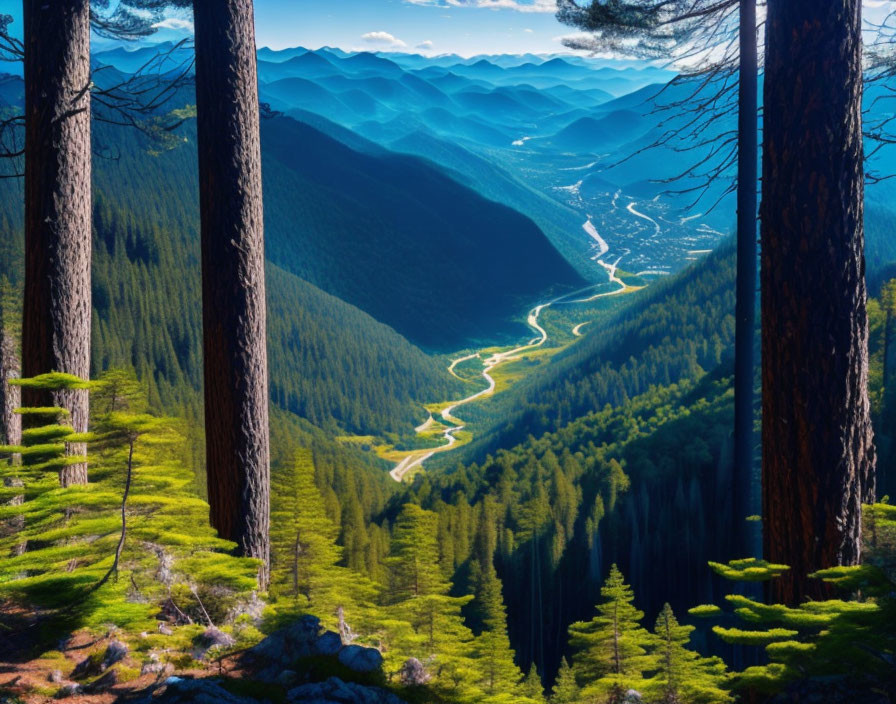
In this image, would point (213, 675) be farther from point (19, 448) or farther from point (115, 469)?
point (19, 448)

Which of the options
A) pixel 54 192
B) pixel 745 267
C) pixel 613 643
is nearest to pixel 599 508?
pixel 613 643

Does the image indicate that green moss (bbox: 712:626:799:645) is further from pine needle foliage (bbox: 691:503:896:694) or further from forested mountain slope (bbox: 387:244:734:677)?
forested mountain slope (bbox: 387:244:734:677)

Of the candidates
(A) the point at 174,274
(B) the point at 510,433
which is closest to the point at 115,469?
(B) the point at 510,433

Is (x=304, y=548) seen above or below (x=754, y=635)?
below

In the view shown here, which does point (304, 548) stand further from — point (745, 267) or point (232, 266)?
point (745, 267)

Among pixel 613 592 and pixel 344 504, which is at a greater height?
pixel 613 592

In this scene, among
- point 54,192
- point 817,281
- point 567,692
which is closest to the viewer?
point 817,281
